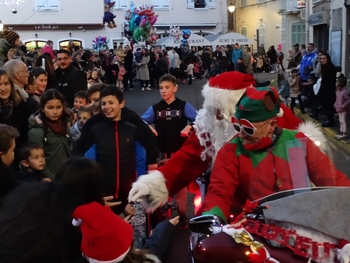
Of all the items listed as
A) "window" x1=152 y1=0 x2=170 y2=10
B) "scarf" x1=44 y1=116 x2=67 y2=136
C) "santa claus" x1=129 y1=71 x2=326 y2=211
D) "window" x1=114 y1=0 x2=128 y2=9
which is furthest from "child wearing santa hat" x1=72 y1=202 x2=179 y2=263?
"window" x1=152 y1=0 x2=170 y2=10

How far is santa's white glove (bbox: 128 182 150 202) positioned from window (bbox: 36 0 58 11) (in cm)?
3613

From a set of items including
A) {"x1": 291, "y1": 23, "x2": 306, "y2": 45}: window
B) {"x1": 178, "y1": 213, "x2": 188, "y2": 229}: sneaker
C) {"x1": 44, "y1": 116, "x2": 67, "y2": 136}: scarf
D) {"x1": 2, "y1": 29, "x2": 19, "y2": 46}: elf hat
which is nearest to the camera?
{"x1": 44, "y1": 116, "x2": 67, "y2": 136}: scarf

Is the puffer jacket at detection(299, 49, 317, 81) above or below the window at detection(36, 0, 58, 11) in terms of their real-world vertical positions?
below

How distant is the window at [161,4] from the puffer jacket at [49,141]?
35.5 metres

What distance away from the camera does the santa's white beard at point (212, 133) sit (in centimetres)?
359

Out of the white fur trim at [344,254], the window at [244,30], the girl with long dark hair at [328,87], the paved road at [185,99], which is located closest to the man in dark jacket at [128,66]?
the paved road at [185,99]

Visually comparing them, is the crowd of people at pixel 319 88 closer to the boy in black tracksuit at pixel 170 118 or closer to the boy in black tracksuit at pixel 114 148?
the boy in black tracksuit at pixel 170 118

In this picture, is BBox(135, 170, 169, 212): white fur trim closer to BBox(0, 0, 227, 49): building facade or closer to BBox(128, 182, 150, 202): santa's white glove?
BBox(128, 182, 150, 202): santa's white glove

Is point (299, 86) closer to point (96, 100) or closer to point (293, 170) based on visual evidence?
point (96, 100)

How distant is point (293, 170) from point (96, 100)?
10.6ft

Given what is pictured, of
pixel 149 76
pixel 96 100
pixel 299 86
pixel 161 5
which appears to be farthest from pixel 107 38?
pixel 96 100

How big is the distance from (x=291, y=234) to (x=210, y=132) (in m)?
1.62

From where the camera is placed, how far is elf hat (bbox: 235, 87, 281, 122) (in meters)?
2.70

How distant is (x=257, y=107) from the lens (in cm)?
270
